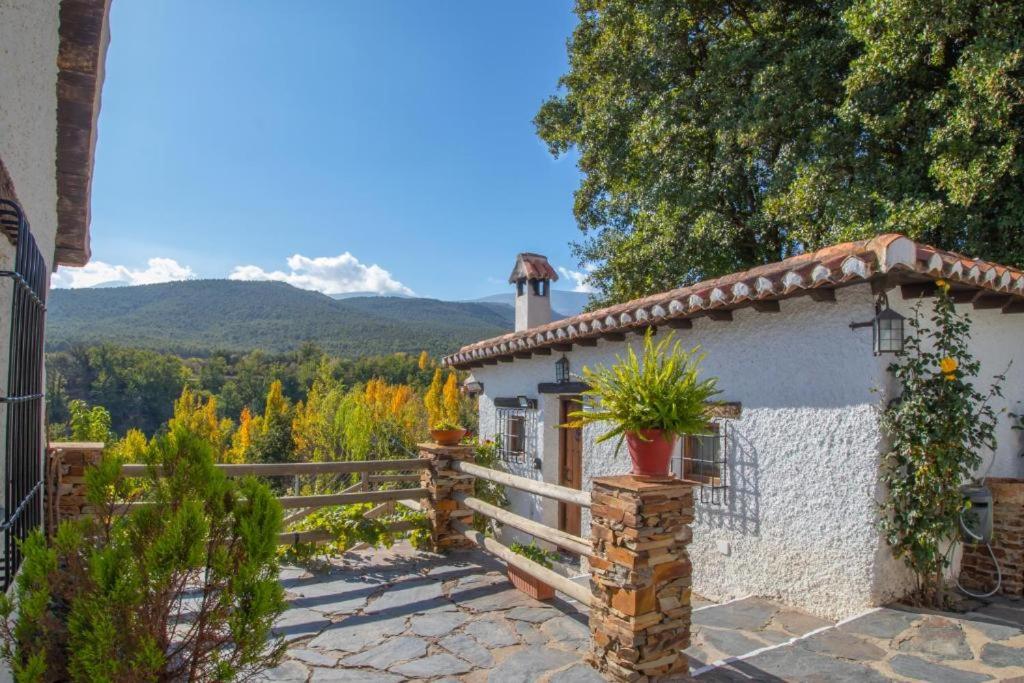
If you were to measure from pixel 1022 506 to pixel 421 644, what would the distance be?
5094 millimetres

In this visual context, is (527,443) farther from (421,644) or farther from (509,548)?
(421,644)

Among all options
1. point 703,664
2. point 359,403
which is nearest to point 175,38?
point 703,664

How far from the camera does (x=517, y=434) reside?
9242 mm

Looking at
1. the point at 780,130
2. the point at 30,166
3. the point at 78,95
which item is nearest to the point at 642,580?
the point at 30,166

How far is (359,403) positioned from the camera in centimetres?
2286

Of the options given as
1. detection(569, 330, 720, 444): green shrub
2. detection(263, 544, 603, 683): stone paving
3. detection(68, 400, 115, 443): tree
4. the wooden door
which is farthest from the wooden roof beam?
detection(68, 400, 115, 443): tree

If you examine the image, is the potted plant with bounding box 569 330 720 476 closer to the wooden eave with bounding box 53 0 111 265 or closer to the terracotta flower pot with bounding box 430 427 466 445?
the terracotta flower pot with bounding box 430 427 466 445

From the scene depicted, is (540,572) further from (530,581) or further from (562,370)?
(562,370)

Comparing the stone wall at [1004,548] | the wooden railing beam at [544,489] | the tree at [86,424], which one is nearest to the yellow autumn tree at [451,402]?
the tree at [86,424]

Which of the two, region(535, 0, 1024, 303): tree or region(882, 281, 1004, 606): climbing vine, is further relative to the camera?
region(535, 0, 1024, 303): tree

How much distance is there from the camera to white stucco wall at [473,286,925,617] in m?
4.60

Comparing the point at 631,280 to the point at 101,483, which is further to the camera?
the point at 631,280

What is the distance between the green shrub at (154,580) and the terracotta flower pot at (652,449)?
2107 millimetres

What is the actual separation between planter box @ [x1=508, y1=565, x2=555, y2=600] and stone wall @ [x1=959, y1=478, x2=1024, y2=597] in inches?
144
